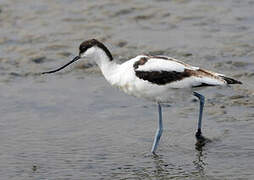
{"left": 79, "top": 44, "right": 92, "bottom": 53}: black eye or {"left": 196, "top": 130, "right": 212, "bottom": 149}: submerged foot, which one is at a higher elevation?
{"left": 79, "top": 44, "right": 92, "bottom": 53}: black eye

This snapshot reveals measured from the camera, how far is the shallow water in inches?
246

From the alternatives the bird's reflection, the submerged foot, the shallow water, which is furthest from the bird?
the shallow water

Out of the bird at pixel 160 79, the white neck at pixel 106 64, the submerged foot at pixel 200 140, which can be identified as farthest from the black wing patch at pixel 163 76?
the submerged foot at pixel 200 140

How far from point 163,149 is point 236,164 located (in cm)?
77

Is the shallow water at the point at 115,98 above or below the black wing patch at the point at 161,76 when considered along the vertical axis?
below

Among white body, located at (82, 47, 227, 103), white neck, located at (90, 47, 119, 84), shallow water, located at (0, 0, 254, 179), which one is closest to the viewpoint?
shallow water, located at (0, 0, 254, 179)

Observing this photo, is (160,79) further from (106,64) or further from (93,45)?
(93,45)

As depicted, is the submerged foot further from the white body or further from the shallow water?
the white body

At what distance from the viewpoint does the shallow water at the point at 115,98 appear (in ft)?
20.5

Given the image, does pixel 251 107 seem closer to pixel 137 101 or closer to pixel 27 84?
pixel 137 101

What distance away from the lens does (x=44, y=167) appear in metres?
6.20

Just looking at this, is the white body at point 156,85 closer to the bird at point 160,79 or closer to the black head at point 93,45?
the bird at point 160,79

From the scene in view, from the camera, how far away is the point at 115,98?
25.7 ft

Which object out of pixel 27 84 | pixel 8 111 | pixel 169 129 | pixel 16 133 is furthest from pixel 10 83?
pixel 169 129
